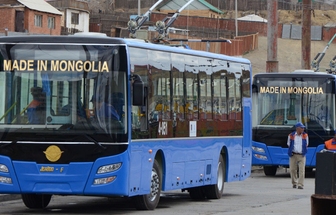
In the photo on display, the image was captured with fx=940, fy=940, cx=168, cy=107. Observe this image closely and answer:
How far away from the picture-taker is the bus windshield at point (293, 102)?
27484 millimetres

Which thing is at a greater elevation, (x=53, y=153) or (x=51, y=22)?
(x=51, y=22)

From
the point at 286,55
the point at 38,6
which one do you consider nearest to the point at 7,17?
the point at 38,6

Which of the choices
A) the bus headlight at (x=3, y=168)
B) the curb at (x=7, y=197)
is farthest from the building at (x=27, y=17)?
the bus headlight at (x=3, y=168)

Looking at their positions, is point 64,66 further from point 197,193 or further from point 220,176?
point 220,176

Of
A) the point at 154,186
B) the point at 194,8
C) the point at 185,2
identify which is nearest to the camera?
the point at 154,186

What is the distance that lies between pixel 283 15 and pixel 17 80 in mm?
119942

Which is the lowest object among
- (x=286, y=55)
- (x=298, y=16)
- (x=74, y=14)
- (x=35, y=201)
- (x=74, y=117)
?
(x=35, y=201)

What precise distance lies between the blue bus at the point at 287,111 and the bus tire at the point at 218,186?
8.24 m

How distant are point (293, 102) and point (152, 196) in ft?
41.3

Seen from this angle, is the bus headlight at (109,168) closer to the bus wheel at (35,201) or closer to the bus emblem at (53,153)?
the bus emblem at (53,153)

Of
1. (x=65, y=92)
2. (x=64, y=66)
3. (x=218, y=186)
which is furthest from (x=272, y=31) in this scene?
(x=65, y=92)

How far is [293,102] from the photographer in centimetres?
2770

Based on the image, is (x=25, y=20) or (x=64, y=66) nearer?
Answer: (x=64, y=66)

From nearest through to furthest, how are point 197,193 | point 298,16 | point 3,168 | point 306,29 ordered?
point 3,168 < point 197,193 < point 306,29 < point 298,16
